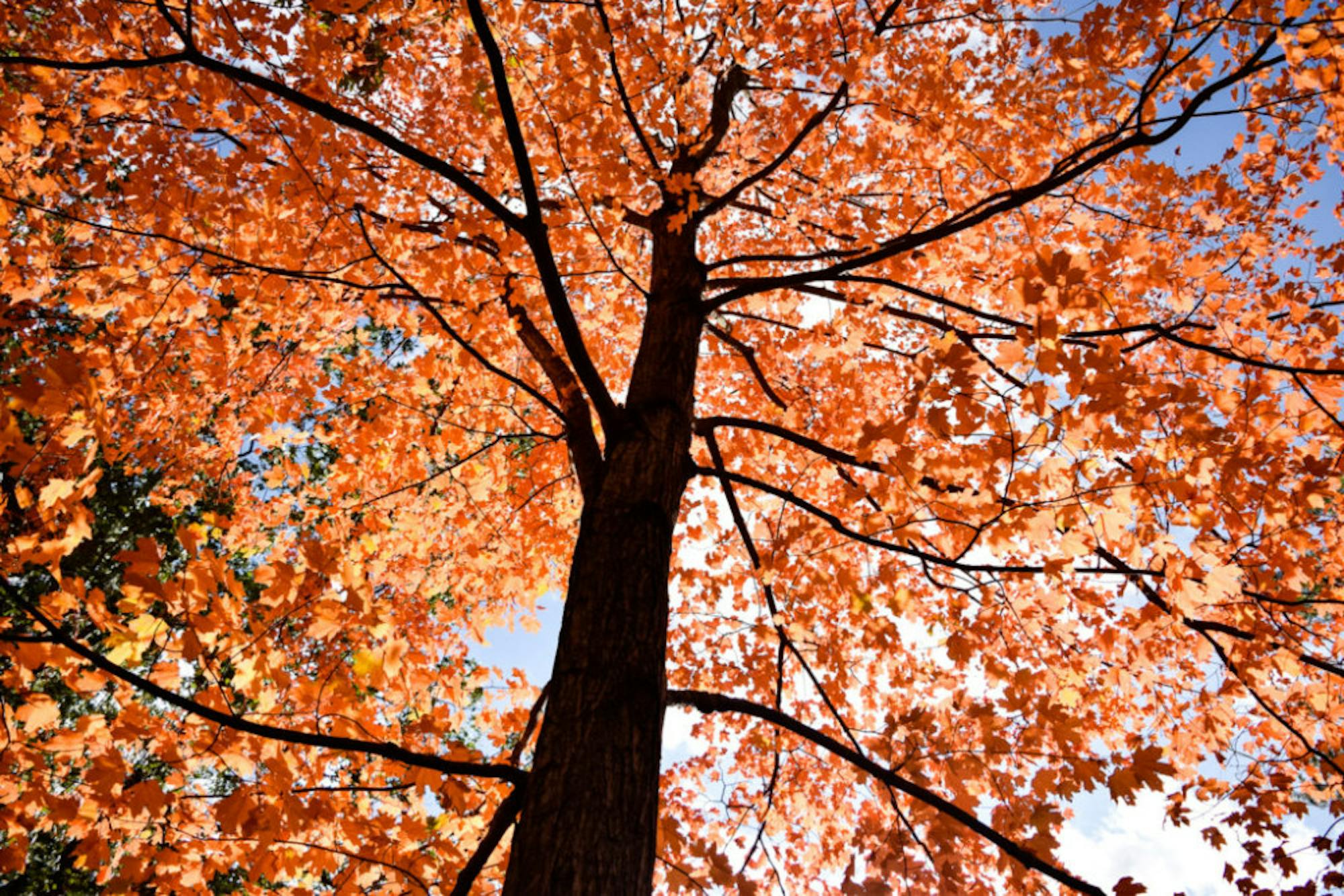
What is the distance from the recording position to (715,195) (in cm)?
615

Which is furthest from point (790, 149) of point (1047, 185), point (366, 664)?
point (366, 664)

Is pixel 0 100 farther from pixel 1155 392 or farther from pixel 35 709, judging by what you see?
pixel 1155 392

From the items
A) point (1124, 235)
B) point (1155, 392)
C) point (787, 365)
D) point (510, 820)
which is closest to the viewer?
point (510, 820)

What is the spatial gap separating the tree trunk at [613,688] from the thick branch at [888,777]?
352 mm

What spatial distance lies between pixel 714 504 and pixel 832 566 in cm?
314

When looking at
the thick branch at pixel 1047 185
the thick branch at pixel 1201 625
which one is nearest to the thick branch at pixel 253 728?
the thick branch at pixel 1047 185

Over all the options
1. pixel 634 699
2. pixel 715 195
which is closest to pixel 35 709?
pixel 634 699

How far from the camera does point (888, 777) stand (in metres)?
2.26

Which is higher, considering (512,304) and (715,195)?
(715,195)

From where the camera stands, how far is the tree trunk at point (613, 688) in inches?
67.5

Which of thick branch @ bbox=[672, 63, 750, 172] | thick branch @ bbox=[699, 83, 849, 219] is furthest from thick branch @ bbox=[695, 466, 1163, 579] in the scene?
thick branch @ bbox=[672, 63, 750, 172]

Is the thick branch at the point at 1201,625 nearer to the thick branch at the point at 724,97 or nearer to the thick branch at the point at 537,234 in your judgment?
the thick branch at the point at 537,234

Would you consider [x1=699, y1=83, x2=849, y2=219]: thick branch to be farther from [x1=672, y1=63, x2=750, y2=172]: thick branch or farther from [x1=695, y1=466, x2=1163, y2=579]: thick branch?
[x1=672, y1=63, x2=750, y2=172]: thick branch

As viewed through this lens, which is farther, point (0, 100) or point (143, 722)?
point (0, 100)
